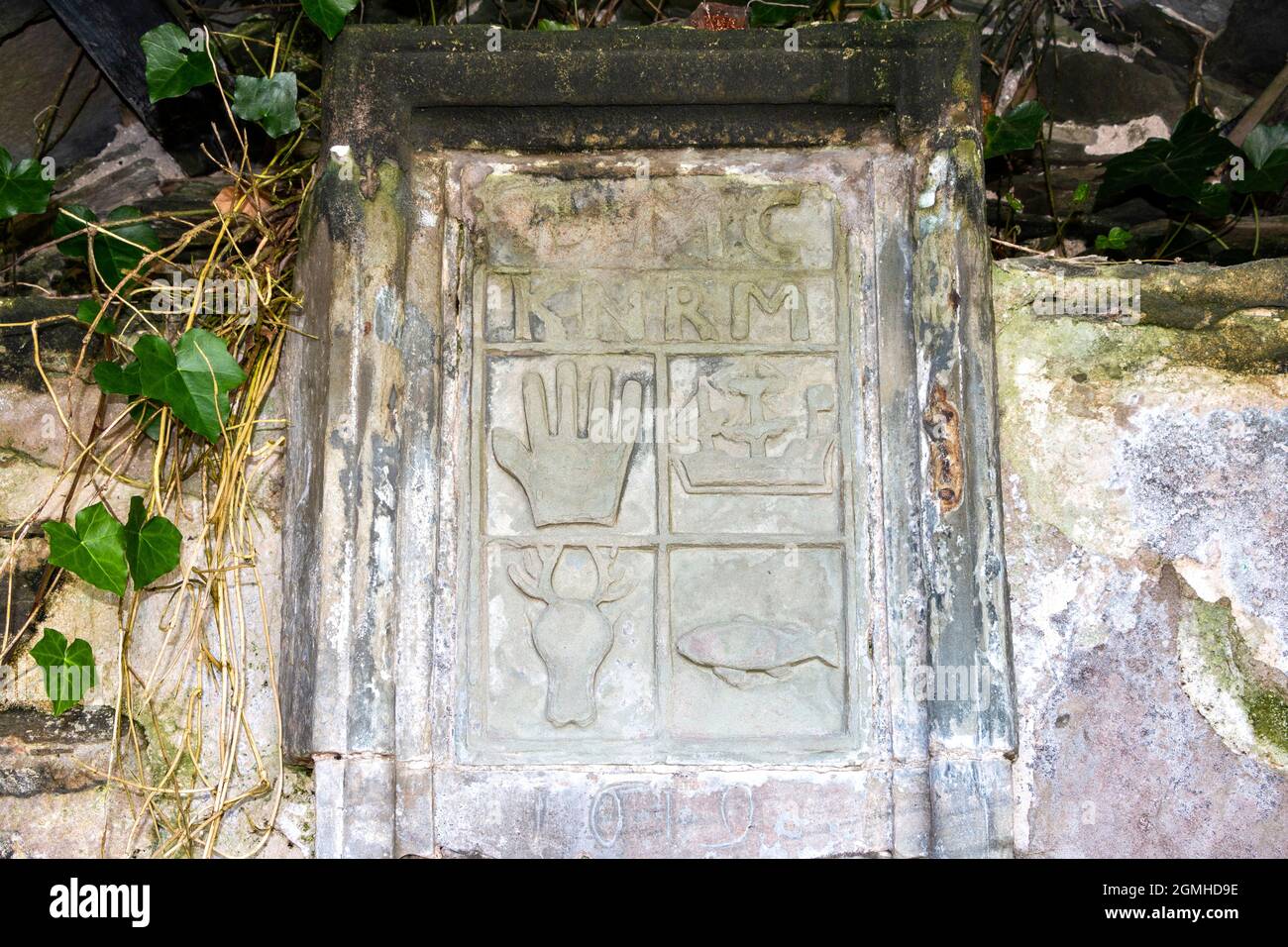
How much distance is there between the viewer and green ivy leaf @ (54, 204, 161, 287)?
277 cm

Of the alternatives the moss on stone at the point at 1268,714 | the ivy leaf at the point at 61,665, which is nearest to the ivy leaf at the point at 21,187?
the ivy leaf at the point at 61,665

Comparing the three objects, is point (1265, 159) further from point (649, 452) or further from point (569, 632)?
point (569, 632)

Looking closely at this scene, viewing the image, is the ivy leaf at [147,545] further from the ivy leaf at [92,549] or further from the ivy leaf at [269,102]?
the ivy leaf at [269,102]

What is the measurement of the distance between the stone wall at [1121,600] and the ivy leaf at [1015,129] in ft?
1.02

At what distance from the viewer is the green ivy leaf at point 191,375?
100 inches

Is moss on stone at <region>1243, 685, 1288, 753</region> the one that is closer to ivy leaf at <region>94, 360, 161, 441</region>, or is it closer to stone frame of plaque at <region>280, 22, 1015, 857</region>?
stone frame of plaque at <region>280, 22, 1015, 857</region>

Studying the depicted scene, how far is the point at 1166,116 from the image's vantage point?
10.4 ft

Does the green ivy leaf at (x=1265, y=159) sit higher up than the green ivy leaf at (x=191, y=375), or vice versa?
the green ivy leaf at (x=1265, y=159)

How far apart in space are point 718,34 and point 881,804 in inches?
59.6

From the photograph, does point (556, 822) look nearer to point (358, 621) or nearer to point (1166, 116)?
point (358, 621)

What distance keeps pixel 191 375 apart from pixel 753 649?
47.2 inches

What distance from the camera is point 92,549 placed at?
2.55 m

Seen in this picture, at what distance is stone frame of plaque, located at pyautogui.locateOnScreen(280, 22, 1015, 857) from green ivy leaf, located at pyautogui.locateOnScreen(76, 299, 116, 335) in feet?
1.24

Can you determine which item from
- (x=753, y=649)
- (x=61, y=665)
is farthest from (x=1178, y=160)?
(x=61, y=665)
